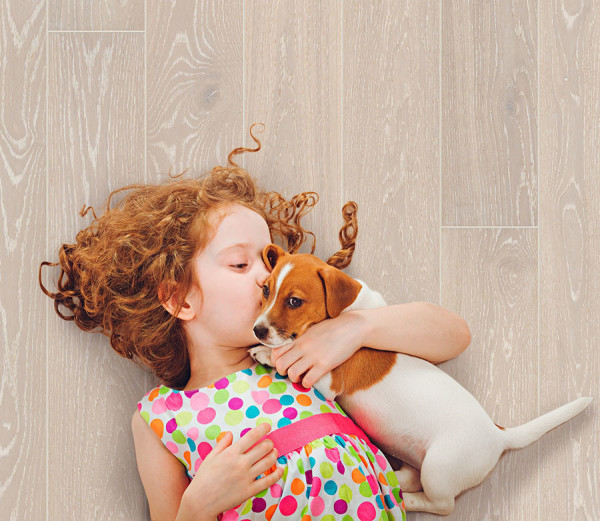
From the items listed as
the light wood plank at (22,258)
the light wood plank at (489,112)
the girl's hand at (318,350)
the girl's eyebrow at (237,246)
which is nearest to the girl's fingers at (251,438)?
the girl's hand at (318,350)

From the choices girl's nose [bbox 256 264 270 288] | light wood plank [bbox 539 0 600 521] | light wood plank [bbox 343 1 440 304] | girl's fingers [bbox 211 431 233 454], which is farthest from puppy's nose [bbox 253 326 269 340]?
light wood plank [bbox 539 0 600 521]

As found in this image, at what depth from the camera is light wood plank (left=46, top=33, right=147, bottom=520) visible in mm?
1284

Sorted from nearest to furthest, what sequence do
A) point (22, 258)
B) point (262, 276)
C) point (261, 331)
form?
point (261, 331) < point (262, 276) < point (22, 258)

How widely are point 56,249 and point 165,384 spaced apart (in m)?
0.39

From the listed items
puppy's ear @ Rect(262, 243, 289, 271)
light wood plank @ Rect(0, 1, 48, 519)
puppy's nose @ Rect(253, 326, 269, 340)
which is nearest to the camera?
puppy's nose @ Rect(253, 326, 269, 340)

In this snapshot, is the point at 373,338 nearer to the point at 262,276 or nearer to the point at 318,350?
the point at 318,350

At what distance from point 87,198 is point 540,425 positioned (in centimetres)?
111

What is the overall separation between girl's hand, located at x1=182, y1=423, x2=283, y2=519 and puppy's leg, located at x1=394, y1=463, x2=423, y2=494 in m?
0.27

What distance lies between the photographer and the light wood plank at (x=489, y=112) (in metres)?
1.31

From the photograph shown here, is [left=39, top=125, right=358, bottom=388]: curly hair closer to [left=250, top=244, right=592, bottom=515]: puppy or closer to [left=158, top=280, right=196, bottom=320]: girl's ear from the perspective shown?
[left=158, top=280, right=196, bottom=320]: girl's ear

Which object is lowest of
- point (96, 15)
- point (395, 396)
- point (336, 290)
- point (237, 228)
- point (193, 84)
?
point (395, 396)

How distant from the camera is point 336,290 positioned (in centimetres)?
109

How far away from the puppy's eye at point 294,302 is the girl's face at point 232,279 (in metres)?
0.09

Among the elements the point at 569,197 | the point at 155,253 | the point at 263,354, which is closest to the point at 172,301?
the point at 155,253
